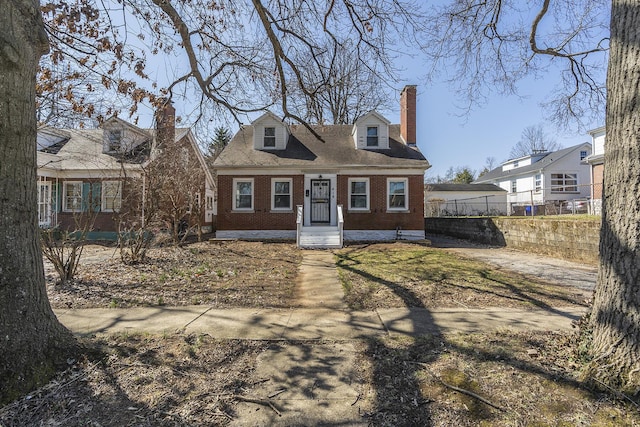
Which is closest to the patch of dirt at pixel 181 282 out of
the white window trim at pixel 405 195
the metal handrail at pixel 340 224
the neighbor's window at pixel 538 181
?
the metal handrail at pixel 340 224

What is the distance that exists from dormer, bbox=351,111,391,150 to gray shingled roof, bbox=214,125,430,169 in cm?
34

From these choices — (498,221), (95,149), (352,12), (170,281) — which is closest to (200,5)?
(352,12)

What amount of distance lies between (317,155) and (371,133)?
9.70ft

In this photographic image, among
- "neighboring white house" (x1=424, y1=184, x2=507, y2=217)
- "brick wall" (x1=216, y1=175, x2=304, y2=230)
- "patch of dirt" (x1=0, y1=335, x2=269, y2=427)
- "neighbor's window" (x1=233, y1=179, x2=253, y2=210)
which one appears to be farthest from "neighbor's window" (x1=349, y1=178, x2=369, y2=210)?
"neighboring white house" (x1=424, y1=184, x2=507, y2=217)

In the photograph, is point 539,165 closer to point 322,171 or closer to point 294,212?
point 322,171

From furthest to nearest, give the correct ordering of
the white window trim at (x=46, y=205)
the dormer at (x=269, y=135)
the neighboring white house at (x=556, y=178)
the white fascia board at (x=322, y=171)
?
the neighboring white house at (x=556, y=178) < the dormer at (x=269, y=135) < the white window trim at (x=46, y=205) < the white fascia board at (x=322, y=171)

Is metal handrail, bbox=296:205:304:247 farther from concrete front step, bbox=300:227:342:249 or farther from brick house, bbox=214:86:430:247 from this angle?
brick house, bbox=214:86:430:247

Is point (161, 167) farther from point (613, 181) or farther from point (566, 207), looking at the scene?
point (566, 207)

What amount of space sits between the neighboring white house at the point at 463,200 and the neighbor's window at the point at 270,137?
17132 mm

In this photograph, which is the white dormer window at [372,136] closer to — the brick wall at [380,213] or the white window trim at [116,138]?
the brick wall at [380,213]

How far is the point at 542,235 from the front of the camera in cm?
1069

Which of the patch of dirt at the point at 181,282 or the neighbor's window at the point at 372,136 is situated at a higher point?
the neighbor's window at the point at 372,136

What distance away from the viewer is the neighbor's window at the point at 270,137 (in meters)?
15.9

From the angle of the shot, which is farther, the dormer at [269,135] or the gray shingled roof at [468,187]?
the gray shingled roof at [468,187]
